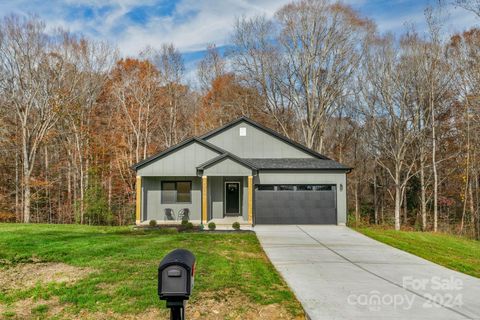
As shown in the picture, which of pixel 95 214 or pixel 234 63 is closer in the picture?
pixel 95 214

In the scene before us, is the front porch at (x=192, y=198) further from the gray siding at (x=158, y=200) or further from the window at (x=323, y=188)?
the window at (x=323, y=188)

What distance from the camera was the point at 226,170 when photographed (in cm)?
1558

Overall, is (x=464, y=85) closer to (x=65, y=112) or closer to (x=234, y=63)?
(x=234, y=63)

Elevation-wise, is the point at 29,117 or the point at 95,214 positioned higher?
the point at 29,117

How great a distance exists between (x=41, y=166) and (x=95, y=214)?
822cm

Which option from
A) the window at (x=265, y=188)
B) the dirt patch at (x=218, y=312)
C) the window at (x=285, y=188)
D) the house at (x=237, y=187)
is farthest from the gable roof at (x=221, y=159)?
the dirt patch at (x=218, y=312)

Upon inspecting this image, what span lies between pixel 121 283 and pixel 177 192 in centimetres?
1154

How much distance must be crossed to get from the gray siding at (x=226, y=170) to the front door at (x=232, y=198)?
6.29 ft

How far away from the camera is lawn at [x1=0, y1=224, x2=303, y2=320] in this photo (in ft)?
15.6

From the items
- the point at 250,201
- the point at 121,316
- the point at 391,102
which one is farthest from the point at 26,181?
the point at 391,102

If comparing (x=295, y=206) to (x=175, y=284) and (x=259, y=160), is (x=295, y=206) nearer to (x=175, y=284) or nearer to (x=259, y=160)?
(x=259, y=160)

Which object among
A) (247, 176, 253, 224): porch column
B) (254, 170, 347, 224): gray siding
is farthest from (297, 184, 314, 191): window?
(247, 176, 253, 224): porch column

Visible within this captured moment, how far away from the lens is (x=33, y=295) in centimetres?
538

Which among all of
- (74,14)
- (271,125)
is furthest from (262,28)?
(74,14)
